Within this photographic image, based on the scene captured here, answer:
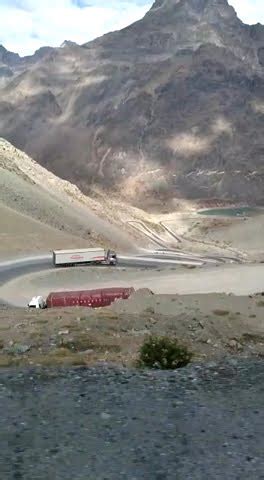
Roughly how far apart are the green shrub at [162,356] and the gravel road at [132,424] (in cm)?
64

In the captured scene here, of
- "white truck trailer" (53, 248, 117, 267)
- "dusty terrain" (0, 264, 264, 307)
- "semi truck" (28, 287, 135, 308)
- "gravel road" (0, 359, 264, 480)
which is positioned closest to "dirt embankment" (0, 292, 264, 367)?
"gravel road" (0, 359, 264, 480)

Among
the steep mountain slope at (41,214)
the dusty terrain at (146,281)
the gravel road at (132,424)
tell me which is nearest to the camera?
the gravel road at (132,424)

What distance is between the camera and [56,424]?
40.7 ft

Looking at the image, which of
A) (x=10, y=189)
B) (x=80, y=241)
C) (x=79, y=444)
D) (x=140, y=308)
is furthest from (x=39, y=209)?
(x=79, y=444)

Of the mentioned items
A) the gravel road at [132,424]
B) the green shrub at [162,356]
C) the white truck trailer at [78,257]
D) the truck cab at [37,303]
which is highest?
the white truck trailer at [78,257]

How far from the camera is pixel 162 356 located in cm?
1680

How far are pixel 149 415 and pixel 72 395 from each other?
214 cm

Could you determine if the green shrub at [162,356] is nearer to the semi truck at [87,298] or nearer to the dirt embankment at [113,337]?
the dirt embankment at [113,337]

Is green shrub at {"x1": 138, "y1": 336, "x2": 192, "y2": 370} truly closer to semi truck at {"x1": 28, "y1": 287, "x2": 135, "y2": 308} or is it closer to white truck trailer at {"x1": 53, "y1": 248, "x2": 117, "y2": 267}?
semi truck at {"x1": 28, "y1": 287, "x2": 135, "y2": 308}

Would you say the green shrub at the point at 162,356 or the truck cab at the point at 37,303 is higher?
the truck cab at the point at 37,303

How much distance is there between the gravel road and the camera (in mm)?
10500

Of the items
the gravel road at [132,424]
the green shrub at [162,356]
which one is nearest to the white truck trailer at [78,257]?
the green shrub at [162,356]

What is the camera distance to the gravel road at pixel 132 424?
10.5 metres

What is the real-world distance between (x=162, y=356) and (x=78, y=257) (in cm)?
6716
